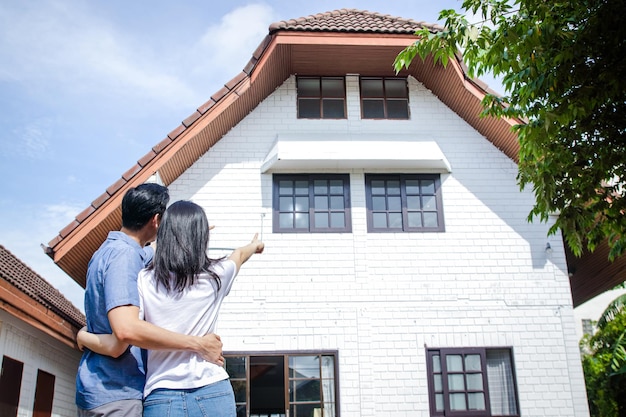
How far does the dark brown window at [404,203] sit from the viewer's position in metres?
11.9

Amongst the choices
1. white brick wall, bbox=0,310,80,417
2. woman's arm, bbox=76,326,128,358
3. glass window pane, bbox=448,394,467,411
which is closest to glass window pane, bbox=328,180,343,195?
glass window pane, bbox=448,394,467,411

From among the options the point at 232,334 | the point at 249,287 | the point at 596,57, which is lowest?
the point at 232,334

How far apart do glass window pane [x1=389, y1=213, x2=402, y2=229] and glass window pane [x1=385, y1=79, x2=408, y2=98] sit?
2307 mm

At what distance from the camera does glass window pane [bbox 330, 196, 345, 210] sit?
11961mm

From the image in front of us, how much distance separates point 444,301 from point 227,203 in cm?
391

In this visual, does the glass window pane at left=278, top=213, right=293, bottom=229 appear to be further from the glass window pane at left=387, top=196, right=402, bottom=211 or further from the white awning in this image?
the glass window pane at left=387, top=196, right=402, bottom=211

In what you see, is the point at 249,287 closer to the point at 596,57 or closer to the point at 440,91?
the point at 440,91

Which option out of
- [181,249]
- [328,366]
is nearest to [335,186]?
[328,366]

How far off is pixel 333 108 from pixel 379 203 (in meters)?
1.97

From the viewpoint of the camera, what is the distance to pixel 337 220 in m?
11.9

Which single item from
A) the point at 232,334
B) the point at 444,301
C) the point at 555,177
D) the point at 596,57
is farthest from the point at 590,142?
the point at 232,334

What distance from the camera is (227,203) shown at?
11898 mm

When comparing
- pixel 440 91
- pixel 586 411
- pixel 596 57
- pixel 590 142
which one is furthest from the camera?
pixel 440 91

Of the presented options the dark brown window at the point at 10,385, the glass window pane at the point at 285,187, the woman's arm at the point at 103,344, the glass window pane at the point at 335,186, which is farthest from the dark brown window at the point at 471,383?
the woman's arm at the point at 103,344
